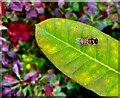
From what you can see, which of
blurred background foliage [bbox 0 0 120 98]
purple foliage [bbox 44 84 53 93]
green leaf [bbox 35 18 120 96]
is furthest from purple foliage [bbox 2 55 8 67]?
green leaf [bbox 35 18 120 96]

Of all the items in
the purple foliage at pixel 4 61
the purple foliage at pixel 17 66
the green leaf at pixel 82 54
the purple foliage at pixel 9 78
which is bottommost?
the purple foliage at pixel 9 78

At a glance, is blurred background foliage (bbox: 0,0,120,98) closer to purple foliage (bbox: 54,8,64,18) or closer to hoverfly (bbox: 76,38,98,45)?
purple foliage (bbox: 54,8,64,18)

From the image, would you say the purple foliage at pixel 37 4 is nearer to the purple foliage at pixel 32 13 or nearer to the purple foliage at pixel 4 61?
the purple foliage at pixel 32 13

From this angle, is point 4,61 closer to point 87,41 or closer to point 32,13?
point 32,13

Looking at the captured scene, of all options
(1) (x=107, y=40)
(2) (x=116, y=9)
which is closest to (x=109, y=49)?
(1) (x=107, y=40)

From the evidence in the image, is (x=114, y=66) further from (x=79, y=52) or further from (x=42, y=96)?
(x=42, y=96)

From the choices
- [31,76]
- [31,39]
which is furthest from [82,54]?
[31,39]

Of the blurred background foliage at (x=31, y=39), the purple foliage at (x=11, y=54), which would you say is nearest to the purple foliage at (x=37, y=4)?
the blurred background foliage at (x=31, y=39)
